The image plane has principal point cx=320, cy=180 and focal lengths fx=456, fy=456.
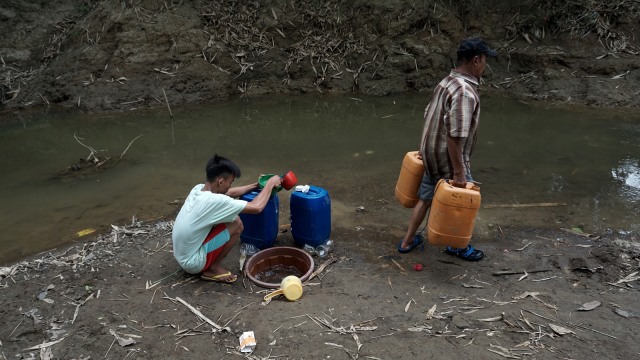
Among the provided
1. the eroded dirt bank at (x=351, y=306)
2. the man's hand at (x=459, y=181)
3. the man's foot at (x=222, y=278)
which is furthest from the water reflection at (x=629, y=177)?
the man's foot at (x=222, y=278)

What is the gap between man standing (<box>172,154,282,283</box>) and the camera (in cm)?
360

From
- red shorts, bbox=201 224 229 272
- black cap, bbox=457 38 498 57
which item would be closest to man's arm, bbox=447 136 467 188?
black cap, bbox=457 38 498 57

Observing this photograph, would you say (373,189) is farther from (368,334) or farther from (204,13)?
(204,13)

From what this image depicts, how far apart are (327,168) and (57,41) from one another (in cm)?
876

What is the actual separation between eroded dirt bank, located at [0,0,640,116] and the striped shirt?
283 inches

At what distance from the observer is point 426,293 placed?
3742 mm

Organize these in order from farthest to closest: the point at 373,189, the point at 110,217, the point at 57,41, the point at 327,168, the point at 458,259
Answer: the point at 57,41
the point at 327,168
the point at 373,189
the point at 110,217
the point at 458,259

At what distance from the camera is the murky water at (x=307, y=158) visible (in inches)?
215

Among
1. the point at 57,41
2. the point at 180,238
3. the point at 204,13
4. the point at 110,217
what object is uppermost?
the point at 204,13

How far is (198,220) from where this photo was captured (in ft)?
11.8

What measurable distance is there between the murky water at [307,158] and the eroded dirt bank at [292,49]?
71cm

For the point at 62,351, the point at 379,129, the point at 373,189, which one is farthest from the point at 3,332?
the point at 379,129

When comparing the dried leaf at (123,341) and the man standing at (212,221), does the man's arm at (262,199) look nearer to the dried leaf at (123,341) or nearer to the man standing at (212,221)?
the man standing at (212,221)

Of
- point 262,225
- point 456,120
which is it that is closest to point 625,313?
point 456,120
